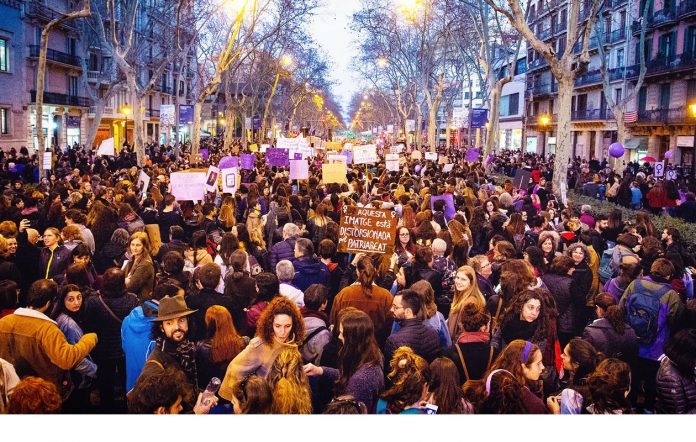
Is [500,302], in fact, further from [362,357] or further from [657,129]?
[657,129]

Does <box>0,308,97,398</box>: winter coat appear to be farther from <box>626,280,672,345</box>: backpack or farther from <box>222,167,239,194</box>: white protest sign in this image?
<box>222,167,239,194</box>: white protest sign

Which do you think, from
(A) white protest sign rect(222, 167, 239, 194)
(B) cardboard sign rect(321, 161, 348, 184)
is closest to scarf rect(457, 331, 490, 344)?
(A) white protest sign rect(222, 167, 239, 194)

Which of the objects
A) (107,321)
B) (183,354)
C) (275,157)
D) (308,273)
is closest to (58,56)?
(275,157)

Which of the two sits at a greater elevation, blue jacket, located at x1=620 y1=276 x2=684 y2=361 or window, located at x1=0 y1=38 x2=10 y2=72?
window, located at x1=0 y1=38 x2=10 y2=72

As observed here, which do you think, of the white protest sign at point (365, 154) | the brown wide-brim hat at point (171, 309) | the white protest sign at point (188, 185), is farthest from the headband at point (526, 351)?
the white protest sign at point (365, 154)

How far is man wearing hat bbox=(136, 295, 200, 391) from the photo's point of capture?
4.96m

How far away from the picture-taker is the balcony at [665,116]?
117 ft

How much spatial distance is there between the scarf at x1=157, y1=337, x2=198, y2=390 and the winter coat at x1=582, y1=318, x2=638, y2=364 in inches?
119

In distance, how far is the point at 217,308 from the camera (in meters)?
5.21

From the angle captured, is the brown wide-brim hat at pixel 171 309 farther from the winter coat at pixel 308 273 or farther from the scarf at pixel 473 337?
the scarf at pixel 473 337

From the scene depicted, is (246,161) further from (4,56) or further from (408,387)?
(4,56)

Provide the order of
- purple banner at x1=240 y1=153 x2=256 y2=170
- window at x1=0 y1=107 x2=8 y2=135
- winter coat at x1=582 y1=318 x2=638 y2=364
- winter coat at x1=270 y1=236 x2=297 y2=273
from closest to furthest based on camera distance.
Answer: winter coat at x1=582 y1=318 x2=638 y2=364 < winter coat at x1=270 y1=236 x2=297 y2=273 < purple banner at x1=240 y1=153 x2=256 y2=170 < window at x1=0 y1=107 x2=8 y2=135

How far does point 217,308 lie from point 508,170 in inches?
1111

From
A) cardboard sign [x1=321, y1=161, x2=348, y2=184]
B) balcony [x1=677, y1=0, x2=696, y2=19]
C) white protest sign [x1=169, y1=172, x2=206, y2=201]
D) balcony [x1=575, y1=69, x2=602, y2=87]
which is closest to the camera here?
white protest sign [x1=169, y1=172, x2=206, y2=201]
